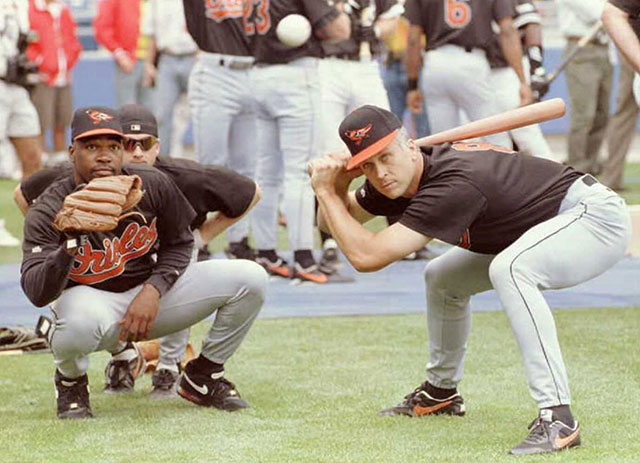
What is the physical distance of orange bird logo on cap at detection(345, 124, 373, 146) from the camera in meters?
4.64

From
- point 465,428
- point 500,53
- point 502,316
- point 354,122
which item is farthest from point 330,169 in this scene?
point 500,53

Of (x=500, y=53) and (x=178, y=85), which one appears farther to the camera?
(x=178, y=85)

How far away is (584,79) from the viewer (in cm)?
1260

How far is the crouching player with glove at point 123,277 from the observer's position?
16.3 ft

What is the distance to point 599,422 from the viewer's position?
496 cm

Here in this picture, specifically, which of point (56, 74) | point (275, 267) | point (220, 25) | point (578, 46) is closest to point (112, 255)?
point (275, 267)

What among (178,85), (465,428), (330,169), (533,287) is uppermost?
(330,169)

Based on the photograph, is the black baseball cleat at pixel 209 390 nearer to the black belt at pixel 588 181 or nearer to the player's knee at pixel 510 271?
the player's knee at pixel 510 271

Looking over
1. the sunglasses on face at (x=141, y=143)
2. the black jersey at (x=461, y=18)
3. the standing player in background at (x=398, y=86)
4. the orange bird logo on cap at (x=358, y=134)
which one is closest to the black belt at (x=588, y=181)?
the orange bird logo on cap at (x=358, y=134)

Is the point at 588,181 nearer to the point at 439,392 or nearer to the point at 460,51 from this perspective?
the point at 439,392

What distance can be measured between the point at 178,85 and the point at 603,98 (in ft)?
13.2

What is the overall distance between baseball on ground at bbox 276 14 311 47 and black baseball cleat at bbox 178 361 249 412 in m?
3.26

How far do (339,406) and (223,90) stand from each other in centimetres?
372

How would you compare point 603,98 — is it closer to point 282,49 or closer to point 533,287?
point 282,49
